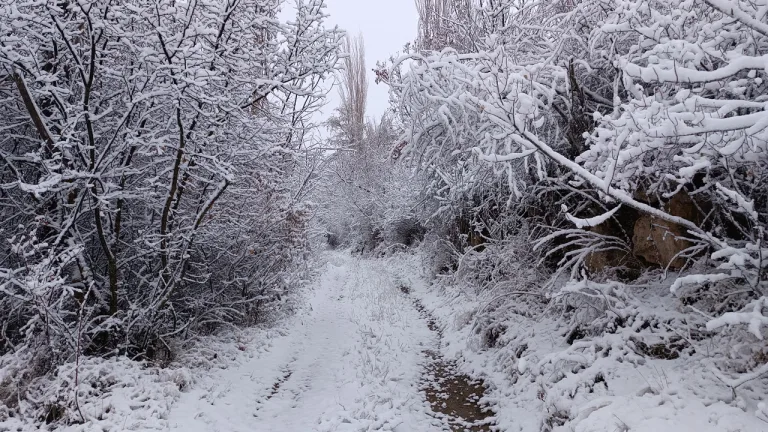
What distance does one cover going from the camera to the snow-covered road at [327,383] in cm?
515

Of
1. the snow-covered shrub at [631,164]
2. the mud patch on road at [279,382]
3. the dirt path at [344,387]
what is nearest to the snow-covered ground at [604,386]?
the snow-covered shrub at [631,164]

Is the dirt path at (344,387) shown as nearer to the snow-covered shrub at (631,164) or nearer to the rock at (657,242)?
the snow-covered shrub at (631,164)

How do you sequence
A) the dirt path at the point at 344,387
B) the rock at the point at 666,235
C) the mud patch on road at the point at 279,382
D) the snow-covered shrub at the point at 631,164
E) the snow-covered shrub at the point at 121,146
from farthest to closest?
the mud patch on road at the point at 279,382
the dirt path at the point at 344,387
the snow-covered shrub at the point at 121,146
the rock at the point at 666,235
the snow-covered shrub at the point at 631,164

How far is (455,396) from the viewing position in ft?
19.8

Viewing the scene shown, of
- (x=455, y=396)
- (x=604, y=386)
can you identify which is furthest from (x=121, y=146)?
(x=604, y=386)

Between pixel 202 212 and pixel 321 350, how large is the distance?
3.65m

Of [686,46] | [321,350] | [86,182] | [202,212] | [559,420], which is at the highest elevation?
[686,46]

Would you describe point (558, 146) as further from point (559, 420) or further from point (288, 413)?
point (288, 413)

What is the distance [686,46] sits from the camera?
10.6 feet

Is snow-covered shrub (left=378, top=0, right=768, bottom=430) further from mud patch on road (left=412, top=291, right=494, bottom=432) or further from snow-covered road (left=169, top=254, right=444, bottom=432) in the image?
snow-covered road (left=169, top=254, right=444, bottom=432)

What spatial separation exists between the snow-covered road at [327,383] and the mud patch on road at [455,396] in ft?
0.53

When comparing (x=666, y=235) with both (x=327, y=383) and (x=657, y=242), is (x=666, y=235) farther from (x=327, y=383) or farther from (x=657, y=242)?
(x=327, y=383)

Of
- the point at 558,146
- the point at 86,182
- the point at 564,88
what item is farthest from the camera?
the point at 558,146

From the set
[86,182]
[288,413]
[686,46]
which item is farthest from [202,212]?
[686,46]
